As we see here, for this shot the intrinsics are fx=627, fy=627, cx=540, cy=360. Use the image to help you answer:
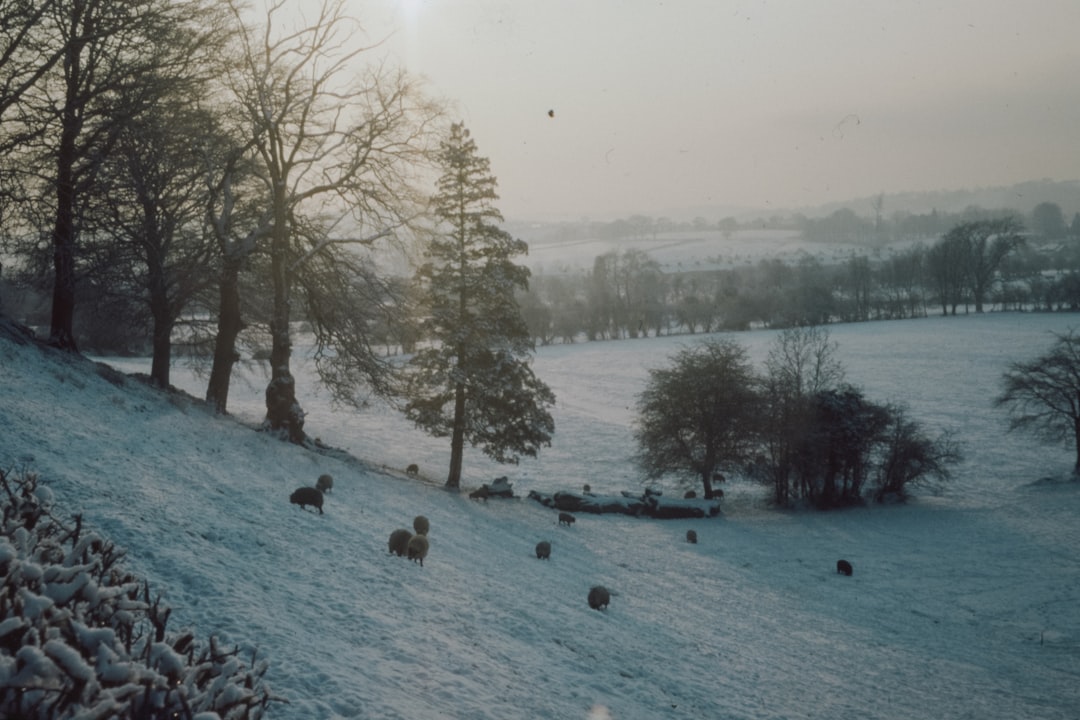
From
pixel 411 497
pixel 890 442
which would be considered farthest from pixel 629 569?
pixel 890 442

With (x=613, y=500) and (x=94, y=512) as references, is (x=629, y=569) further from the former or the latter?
(x=94, y=512)

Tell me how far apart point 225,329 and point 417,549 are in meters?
10.9

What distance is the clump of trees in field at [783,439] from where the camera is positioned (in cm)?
3359

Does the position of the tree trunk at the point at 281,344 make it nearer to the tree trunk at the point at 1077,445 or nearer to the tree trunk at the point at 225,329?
the tree trunk at the point at 225,329

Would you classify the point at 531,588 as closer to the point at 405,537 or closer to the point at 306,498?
the point at 405,537

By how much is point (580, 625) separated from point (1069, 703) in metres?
10.5

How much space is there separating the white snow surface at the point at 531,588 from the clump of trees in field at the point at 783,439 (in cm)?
368

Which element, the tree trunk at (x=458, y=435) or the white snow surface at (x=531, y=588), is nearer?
the white snow surface at (x=531, y=588)

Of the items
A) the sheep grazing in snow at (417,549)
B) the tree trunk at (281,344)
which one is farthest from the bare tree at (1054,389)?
the tree trunk at (281,344)

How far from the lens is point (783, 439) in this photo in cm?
3412

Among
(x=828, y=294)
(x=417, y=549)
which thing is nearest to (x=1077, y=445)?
(x=417, y=549)

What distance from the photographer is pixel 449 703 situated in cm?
644

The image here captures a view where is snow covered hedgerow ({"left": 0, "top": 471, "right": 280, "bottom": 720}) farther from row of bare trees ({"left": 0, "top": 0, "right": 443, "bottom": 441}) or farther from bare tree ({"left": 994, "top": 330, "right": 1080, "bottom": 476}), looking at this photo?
bare tree ({"left": 994, "top": 330, "right": 1080, "bottom": 476})

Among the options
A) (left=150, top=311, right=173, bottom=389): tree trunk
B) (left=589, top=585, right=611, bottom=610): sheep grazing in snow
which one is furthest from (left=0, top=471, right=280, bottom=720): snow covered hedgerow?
(left=150, top=311, right=173, bottom=389): tree trunk
